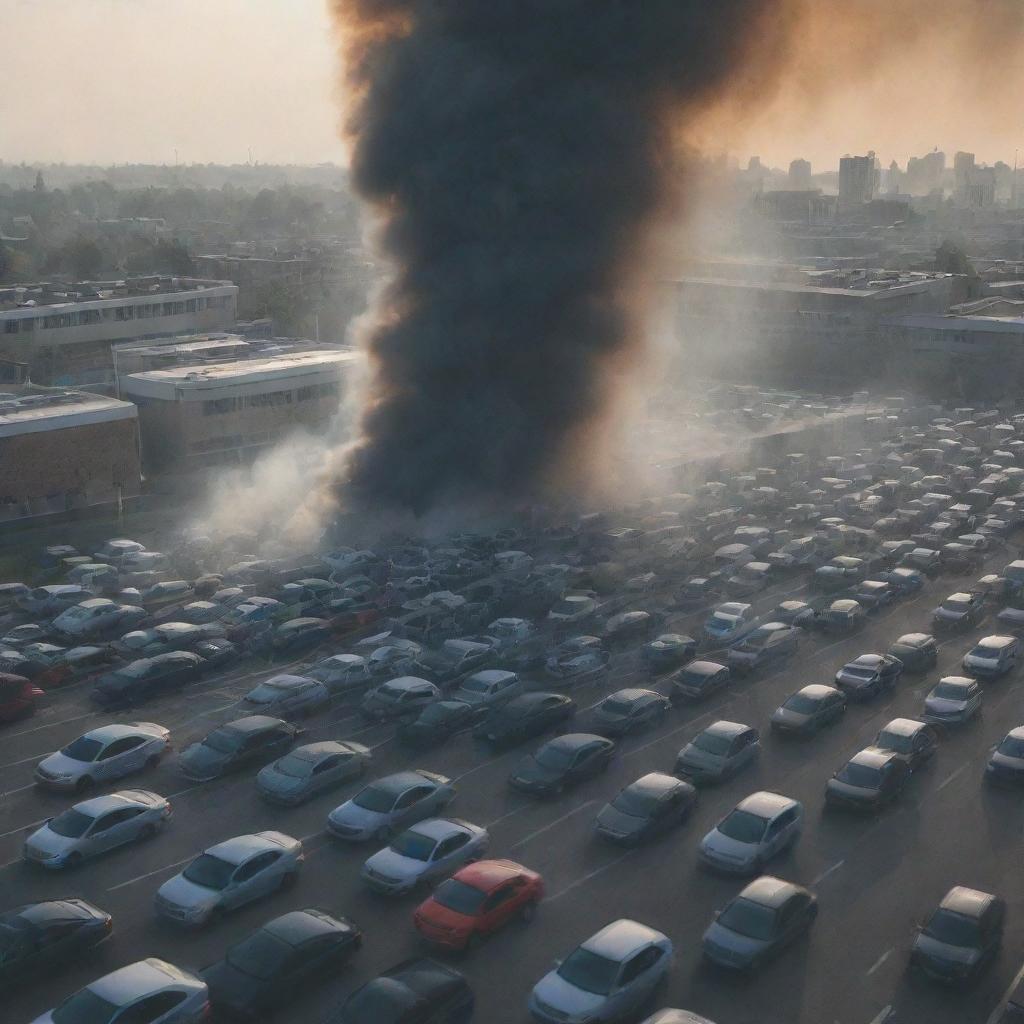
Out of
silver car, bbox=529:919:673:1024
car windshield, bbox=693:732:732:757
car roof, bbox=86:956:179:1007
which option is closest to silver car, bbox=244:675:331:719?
car windshield, bbox=693:732:732:757

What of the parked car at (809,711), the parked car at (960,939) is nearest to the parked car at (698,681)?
the parked car at (809,711)

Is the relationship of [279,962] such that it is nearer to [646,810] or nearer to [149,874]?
[149,874]

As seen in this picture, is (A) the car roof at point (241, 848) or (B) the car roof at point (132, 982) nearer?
(B) the car roof at point (132, 982)

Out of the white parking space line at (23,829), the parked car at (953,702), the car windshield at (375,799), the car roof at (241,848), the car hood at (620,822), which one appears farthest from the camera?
the parked car at (953,702)

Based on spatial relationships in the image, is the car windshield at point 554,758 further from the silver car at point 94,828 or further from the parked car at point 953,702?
the parked car at point 953,702

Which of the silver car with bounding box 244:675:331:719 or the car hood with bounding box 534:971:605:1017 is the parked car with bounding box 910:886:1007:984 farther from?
the silver car with bounding box 244:675:331:719

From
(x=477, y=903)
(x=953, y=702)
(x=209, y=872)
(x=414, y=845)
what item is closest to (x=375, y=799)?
(x=414, y=845)
